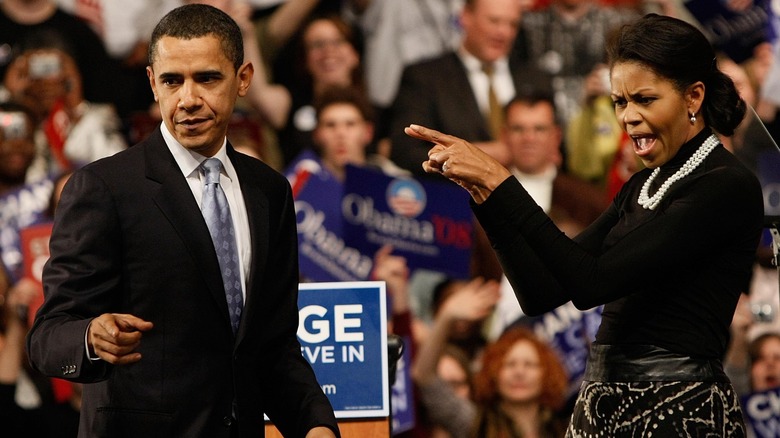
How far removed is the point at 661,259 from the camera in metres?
2.06

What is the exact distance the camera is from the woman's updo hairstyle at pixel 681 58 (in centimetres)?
214

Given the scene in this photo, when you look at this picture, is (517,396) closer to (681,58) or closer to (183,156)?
(681,58)

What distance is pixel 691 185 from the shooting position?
2137 mm

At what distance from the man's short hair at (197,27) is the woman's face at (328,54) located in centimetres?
380

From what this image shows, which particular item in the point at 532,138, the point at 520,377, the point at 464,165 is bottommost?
the point at 520,377

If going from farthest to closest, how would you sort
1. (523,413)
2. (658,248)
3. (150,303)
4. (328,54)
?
(328,54) → (523,413) → (658,248) → (150,303)

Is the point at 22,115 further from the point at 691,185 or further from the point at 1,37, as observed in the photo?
the point at 691,185

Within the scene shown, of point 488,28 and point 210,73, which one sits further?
point 488,28

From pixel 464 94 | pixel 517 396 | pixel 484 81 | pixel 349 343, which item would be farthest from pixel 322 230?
pixel 349 343

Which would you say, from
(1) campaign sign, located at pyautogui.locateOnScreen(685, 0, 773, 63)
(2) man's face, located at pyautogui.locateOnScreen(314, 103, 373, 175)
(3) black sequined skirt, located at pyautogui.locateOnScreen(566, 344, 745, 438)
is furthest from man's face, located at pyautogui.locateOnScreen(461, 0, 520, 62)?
(3) black sequined skirt, located at pyautogui.locateOnScreen(566, 344, 745, 438)

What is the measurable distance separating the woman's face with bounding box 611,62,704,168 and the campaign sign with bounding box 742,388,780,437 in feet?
13.2

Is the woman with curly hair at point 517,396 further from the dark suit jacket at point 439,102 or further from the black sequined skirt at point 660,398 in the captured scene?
the black sequined skirt at point 660,398

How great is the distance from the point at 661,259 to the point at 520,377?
376 cm

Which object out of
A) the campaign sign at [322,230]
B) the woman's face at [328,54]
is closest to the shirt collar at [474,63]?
the woman's face at [328,54]
